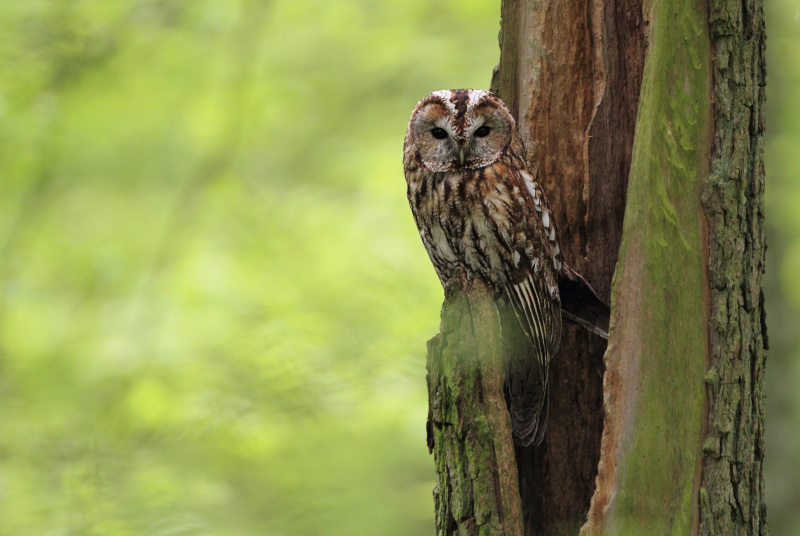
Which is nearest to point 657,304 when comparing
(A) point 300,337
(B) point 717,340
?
(B) point 717,340

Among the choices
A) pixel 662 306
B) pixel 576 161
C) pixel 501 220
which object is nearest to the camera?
pixel 662 306

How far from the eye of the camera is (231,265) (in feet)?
13.2

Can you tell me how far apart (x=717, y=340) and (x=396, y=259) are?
6.31 ft

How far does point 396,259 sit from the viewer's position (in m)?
3.67

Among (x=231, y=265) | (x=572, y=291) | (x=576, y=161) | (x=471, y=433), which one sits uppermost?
(x=231, y=265)

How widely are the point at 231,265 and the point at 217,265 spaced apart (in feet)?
0.28

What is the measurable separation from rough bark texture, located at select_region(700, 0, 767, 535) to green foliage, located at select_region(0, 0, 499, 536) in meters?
1.37

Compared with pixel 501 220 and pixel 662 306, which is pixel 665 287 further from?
pixel 501 220

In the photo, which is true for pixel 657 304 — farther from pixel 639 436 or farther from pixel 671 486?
pixel 671 486

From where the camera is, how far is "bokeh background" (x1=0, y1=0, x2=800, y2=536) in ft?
9.16

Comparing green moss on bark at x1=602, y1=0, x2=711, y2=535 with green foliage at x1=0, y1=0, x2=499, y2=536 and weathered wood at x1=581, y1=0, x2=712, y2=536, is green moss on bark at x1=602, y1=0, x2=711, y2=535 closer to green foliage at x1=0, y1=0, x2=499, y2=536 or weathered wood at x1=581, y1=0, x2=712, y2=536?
weathered wood at x1=581, y1=0, x2=712, y2=536

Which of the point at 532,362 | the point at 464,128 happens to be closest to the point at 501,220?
the point at 464,128

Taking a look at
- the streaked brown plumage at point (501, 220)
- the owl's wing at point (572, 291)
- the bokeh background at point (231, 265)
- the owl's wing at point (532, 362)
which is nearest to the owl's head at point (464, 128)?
the streaked brown plumage at point (501, 220)

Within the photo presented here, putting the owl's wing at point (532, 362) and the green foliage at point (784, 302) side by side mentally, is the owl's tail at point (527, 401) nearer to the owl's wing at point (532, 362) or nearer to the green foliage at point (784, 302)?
the owl's wing at point (532, 362)
